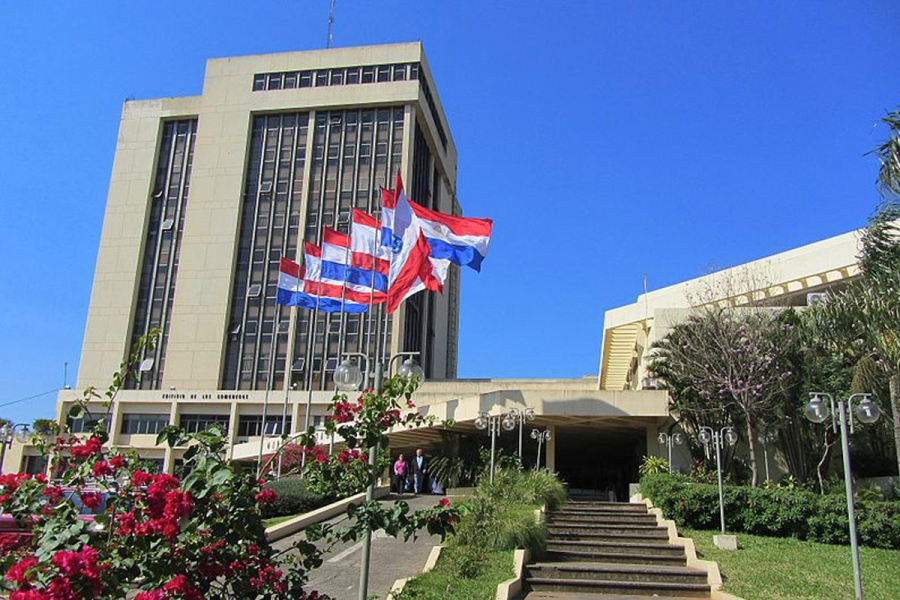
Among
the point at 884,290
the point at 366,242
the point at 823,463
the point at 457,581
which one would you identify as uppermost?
the point at 366,242

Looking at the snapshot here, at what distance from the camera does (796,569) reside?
42.4ft

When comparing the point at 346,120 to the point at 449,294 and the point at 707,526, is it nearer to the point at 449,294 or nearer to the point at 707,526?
the point at 449,294

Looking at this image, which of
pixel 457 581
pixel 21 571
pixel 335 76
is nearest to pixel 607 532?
pixel 457 581

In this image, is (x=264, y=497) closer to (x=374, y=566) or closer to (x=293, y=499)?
(x=374, y=566)

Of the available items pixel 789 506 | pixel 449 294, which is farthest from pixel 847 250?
Answer: pixel 449 294

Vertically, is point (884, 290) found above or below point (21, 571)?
above

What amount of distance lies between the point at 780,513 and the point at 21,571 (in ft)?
52.4

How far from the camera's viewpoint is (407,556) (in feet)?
46.2

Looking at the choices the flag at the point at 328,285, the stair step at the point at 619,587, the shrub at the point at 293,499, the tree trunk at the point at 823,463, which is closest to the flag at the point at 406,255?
the flag at the point at 328,285

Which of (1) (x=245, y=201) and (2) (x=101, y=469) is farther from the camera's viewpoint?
(1) (x=245, y=201)

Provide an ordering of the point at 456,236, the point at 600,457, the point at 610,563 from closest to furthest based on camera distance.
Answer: the point at 610,563, the point at 456,236, the point at 600,457

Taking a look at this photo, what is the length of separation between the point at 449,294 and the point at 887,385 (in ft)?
206

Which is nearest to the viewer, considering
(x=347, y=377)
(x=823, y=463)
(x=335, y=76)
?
(x=347, y=377)

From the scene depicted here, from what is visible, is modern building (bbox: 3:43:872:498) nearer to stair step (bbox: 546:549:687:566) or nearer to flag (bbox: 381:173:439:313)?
flag (bbox: 381:173:439:313)
